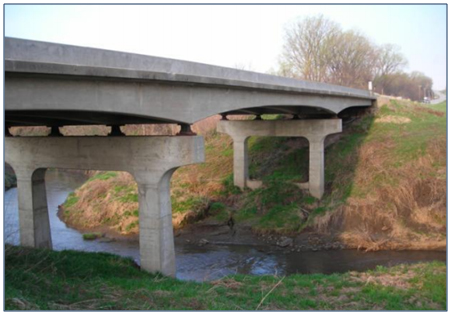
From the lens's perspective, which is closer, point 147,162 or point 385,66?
point 147,162

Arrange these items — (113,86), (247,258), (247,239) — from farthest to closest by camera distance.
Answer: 1. (247,239)
2. (247,258)
3. (113,86)

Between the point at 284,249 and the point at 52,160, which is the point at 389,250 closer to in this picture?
the point at 284,249

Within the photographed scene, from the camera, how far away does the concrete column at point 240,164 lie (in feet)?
76.6

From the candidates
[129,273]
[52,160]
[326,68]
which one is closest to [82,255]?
[129,273]

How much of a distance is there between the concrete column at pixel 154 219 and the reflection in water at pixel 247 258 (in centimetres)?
230

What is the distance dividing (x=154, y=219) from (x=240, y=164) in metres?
12.0

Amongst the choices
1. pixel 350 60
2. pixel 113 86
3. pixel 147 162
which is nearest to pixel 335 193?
pixel 147 162

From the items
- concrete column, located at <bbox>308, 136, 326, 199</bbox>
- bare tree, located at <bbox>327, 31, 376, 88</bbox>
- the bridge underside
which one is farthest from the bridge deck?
bare tree, located at <bbox>327, 31, 376, 88</bbox>

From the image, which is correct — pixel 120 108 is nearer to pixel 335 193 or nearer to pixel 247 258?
pixel 247 258

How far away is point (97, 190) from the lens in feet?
77.9

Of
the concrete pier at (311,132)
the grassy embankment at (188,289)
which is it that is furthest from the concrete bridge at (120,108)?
the concrete pier at (311,132)

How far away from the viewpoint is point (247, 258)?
1653cm

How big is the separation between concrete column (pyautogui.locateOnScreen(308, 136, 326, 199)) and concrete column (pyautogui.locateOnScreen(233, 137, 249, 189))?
343cm

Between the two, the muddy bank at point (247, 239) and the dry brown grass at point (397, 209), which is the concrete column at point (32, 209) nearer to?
the muddy bank at point (247, 239)
